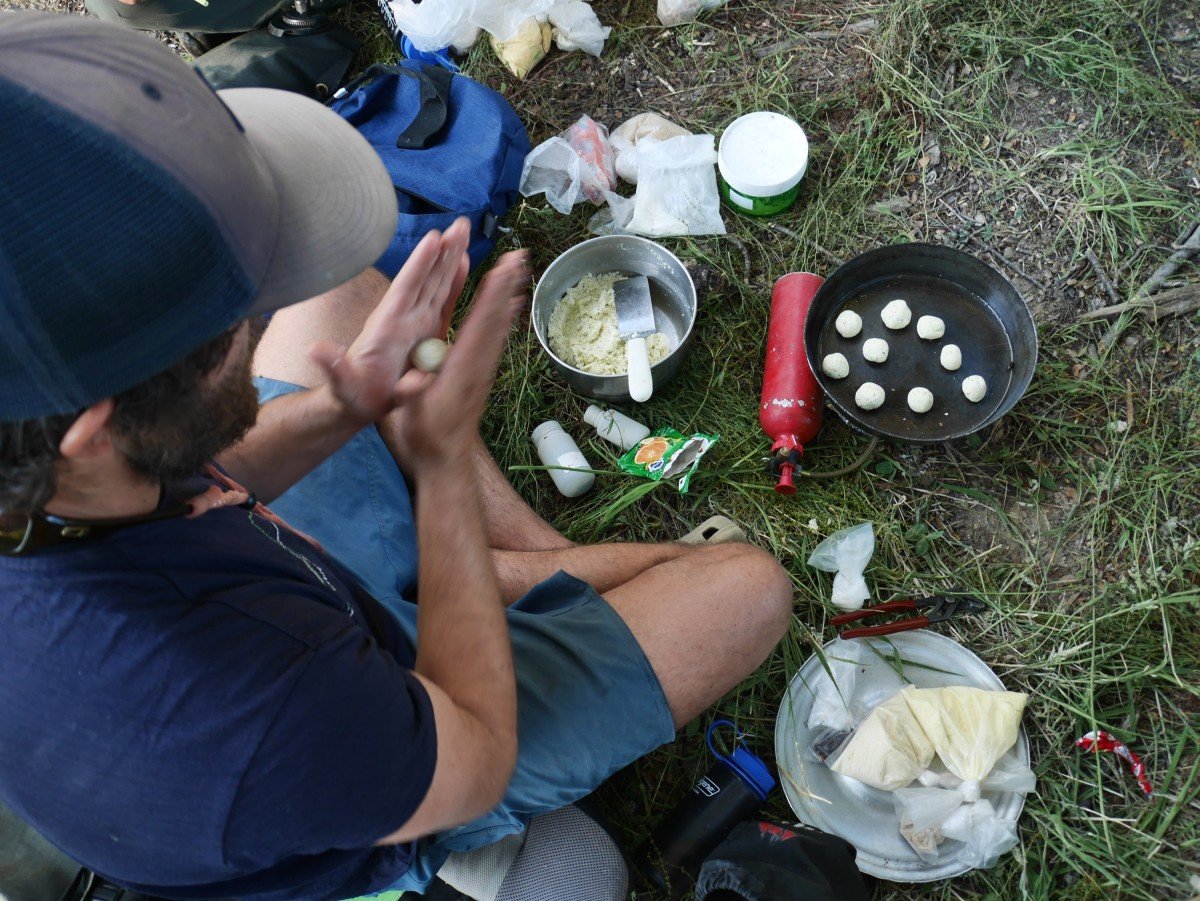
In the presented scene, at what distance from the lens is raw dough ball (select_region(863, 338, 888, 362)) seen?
233cm

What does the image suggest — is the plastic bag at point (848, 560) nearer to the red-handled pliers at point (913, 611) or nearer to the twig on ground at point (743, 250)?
the red-handled pliers at point (913, 611)

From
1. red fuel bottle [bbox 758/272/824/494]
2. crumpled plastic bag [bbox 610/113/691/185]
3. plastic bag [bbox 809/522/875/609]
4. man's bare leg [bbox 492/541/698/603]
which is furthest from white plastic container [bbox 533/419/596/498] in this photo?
crumpled plastic bag [bbox 610/113/691/185]

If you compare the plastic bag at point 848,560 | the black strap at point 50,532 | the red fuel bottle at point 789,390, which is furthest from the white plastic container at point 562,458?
the black strap at point 50,532

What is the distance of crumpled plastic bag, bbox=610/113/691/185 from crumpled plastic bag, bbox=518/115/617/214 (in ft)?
0.12

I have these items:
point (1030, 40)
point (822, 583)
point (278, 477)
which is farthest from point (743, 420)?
point (1030, 40)

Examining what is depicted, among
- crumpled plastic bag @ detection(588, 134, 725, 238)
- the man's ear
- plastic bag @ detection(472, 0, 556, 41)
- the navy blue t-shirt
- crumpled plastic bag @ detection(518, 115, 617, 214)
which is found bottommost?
crumpled plastic bag @ detection(588, 134, 725, 238)

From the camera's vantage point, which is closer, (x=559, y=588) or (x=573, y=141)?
(x=559, y=588)

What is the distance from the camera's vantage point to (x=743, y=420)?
2.45m

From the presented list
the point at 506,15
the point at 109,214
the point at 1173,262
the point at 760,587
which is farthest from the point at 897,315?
the point at 109,214

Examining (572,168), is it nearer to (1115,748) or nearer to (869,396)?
(869,396)

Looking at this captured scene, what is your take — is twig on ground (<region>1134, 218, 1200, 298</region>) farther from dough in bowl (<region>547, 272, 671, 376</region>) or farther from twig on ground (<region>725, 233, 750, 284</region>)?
dough in bowl (<region>547, 272, 671, 376</region>)

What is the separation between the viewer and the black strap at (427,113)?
2639mm

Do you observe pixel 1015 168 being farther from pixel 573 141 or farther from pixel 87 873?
pixel 87 873

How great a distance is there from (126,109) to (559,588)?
3.91 feet
